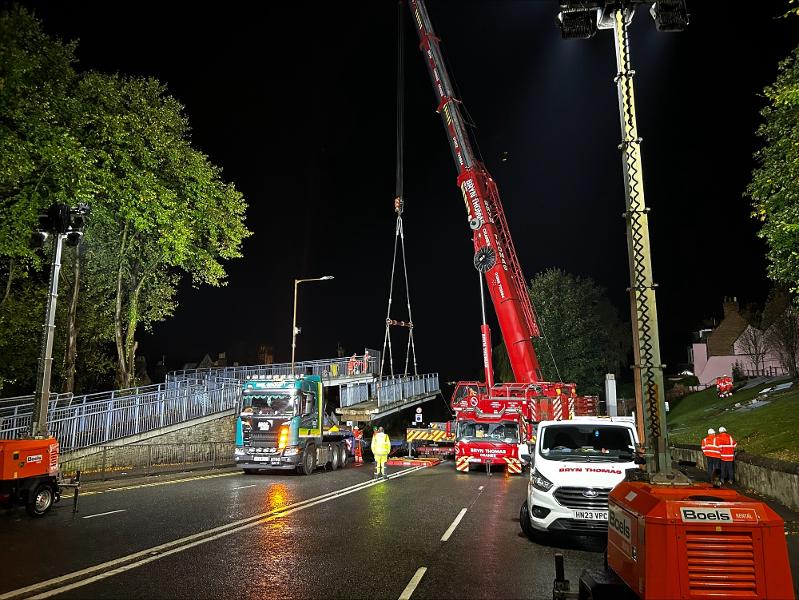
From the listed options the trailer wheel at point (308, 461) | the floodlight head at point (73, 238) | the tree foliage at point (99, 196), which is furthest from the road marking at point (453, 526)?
Result: the tree foliage at point (99, 196)

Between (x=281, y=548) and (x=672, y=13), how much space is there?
8.05m

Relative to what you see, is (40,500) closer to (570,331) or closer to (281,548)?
(281,548)

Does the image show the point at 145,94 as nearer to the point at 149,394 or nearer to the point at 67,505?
the point at 149,394

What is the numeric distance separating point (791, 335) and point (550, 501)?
38194 millimetres

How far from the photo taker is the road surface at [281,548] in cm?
661

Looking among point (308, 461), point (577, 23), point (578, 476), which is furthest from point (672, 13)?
point (308, 461)

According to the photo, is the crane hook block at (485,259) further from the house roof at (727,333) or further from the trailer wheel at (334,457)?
the house roof at (727,333)

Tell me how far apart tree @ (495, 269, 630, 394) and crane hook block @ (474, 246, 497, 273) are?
24690mm

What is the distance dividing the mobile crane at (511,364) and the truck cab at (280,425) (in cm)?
514

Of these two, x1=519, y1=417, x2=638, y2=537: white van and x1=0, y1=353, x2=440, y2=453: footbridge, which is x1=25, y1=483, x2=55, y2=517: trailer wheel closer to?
x1=0, y1=353, x2=440, y2=453: footbridge

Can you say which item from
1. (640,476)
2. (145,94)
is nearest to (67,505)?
(640,476)

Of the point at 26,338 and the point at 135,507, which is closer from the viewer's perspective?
the point at 135,507

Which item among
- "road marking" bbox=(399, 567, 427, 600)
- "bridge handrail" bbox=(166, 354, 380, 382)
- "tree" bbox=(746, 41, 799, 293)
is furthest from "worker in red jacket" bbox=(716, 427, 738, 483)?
"bridge handrail" bbox=(166, 354, 380, 382)

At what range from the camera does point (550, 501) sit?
28.9 feet
